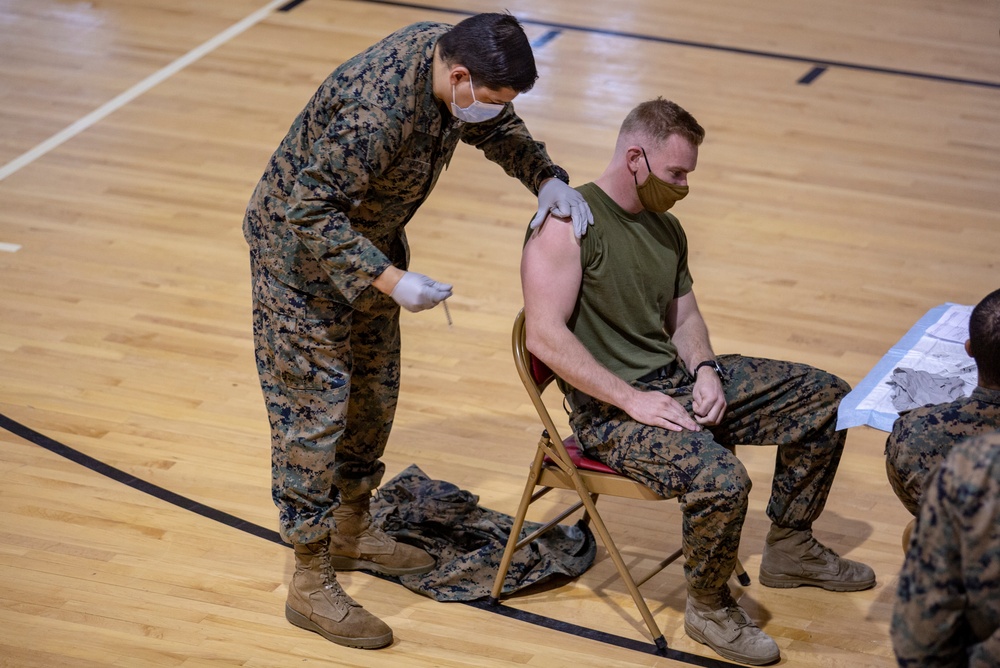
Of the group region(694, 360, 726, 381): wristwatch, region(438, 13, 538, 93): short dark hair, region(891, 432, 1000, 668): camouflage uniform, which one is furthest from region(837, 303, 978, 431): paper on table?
region(438, 13, 538, 93): short dark hair

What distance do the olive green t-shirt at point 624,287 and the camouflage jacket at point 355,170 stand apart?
46cm

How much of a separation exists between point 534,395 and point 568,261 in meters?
0.36

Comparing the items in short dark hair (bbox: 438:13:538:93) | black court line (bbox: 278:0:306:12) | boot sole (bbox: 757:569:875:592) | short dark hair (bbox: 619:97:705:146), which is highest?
short dark hair (bbox: 438:13:538:93)

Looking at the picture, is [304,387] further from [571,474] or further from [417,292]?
[571,474]

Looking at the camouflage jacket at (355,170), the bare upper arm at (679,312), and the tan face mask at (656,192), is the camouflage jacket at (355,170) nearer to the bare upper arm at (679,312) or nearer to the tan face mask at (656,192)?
the tan face mask at (656,192)

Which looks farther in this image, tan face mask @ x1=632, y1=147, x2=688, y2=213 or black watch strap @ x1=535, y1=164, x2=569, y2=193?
Result: black watch strap @ x1=535, y1=164, x2=569, y2=193

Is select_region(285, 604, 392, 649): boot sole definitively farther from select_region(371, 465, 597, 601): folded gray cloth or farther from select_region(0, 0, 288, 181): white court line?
select_region(0, 0, 288, 181): white court line

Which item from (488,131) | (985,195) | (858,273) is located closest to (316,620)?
(488,131)

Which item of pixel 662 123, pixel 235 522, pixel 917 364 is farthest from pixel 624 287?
pixel 235 522

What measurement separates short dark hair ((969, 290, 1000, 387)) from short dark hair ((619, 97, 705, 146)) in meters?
0.90

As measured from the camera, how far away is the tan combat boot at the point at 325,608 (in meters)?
3.48

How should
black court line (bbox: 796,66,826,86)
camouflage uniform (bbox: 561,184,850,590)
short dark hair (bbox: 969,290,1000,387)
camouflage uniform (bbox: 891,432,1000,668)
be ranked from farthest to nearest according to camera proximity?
black court line (bbox: 796,66,826,86) < camouflage uniform (bbox: 561,184,850,590) < short dark hair (bbox: 969,290,1000,387) < camouflage uniform (bbox: 891,432,1000,668)

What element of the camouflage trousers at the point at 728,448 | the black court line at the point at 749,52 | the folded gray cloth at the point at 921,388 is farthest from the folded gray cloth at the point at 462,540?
the black court line at the point at 749,52

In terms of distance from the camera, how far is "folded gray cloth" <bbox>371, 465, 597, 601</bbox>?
375 cm
